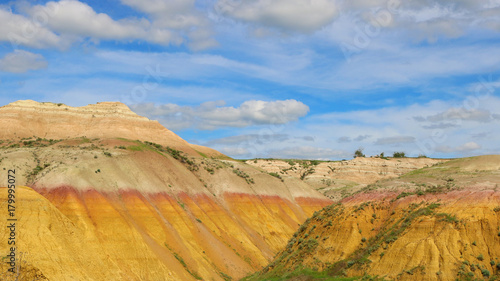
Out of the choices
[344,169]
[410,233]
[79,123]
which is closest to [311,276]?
[410,233]

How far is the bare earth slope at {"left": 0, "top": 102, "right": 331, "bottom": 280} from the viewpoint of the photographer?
39.8 m

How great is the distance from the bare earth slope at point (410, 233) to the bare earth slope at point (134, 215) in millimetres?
14623

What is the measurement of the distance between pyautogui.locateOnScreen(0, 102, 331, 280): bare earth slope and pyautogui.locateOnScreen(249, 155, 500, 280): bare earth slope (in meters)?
14.6

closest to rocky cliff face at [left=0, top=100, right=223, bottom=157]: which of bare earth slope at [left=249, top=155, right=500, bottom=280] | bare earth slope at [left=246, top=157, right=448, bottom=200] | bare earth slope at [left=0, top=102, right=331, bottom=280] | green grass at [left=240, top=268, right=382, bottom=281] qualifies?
bare earth slope at [left=0, top=102, right=331, bottom=280]

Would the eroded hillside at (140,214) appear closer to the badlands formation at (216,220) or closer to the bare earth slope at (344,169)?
the badlands formation at (216,220)

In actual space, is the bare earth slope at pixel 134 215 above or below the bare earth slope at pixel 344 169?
below

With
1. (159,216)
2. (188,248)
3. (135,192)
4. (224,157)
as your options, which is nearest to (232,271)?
(188,248)

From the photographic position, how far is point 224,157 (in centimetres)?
11431

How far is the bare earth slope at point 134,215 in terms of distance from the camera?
131ft

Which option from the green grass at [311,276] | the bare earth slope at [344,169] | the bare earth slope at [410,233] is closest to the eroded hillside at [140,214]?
the bare earth slope at [410,233]

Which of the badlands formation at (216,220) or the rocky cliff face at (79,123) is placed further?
the rocky cliff face at (79,123)

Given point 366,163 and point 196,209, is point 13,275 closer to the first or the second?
point 196,209

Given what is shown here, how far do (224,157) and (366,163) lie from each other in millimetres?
42700

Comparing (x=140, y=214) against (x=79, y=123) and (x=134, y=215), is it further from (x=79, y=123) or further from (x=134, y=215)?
(x=79, y=123)
